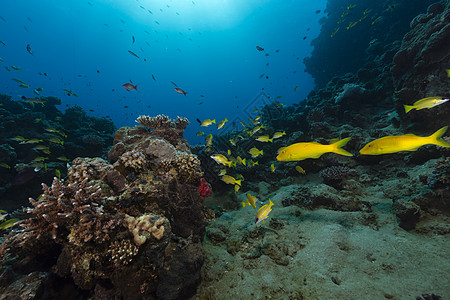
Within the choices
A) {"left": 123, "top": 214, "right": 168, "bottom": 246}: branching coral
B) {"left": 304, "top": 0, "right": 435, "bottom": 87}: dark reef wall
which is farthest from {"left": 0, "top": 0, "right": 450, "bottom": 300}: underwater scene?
{"left": 304, "top": 0, "right": 435, "bottom": 87}: dark reef wall

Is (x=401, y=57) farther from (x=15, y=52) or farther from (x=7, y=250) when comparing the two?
(x=15, y=52)

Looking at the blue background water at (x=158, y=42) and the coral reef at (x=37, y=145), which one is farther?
the blue background water at (x=158, y=42)

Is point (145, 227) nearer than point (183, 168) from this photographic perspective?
Yes

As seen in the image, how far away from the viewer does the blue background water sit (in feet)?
207

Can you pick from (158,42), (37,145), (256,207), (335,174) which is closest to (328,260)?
(256,207)

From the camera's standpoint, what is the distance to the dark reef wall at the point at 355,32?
1966 centimetres

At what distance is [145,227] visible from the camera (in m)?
2.46

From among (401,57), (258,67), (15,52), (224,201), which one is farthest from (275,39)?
(15,52)

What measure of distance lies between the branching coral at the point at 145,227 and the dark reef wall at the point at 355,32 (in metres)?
22.8

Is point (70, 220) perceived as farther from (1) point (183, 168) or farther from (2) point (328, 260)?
(2) point (328, 260)

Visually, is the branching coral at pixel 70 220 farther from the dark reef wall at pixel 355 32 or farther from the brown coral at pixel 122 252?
the dark reef wall at pixel 355 32

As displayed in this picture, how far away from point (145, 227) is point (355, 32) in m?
34.5

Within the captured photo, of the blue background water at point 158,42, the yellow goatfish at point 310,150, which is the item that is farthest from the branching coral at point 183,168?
the blue background water at point 158,42

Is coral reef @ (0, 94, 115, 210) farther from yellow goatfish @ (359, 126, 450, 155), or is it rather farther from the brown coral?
yellow goatfish @ (359, 126, 450, 155)
